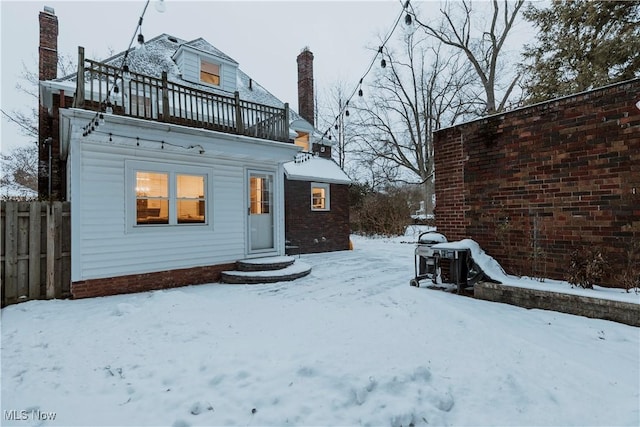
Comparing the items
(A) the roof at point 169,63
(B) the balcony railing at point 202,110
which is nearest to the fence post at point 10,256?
(B) the balcony railing at point 202,110

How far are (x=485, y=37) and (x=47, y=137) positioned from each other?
2053 centimetres

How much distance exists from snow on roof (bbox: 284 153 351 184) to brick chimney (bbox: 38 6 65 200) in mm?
6563

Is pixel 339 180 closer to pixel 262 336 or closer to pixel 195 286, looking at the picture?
pixel 195 286

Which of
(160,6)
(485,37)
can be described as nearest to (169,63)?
(160,6)

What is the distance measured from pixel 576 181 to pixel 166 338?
5.99 m

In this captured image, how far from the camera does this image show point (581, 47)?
8.89m

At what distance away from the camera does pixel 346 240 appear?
13492 mm

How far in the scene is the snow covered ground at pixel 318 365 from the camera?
2.27 m

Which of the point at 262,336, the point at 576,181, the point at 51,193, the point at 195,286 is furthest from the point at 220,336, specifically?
the point at 51,193

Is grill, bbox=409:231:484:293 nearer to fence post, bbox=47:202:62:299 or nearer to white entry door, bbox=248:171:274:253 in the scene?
white entry door, bbox=248:171:274:253

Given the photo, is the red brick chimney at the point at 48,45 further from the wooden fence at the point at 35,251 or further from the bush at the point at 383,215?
the bush at the point at 383,215

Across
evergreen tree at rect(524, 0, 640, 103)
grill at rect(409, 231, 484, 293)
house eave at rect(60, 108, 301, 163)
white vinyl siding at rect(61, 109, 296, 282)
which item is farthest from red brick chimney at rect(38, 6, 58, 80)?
evergreen tree at rect(524, 0, 640, 103)

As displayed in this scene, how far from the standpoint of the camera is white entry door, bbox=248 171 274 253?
811 cm

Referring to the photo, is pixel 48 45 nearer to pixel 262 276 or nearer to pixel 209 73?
pixel 209 73
